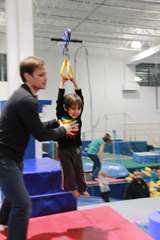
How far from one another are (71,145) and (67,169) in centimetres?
20

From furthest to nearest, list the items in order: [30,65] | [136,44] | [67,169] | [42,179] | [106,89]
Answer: [106,89] → [136,44] → [42,179] → [67,169] → [30,65]

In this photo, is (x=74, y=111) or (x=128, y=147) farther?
(x=128, y=147)

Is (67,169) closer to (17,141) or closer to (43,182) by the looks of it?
(43,182)

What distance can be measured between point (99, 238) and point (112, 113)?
937 centimetres

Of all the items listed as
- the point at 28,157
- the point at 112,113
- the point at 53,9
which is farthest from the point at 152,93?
the point at 28,157

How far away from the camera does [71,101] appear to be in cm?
237

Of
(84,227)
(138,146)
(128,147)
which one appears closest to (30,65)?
(84,227)

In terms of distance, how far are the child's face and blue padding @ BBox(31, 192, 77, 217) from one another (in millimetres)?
961

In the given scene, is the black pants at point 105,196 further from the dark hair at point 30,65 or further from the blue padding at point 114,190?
the dark hair at point 30,65

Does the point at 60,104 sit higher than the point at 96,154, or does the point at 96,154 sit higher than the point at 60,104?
the point at 60,104

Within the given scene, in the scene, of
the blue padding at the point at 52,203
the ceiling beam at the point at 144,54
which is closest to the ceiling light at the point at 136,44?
the ceiling beam at the point at 144,54

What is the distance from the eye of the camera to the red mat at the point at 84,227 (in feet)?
7.85

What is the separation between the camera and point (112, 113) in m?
11.6

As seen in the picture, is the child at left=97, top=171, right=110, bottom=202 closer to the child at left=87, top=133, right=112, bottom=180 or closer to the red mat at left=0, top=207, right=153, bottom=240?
the child at left=87, top=133, right=112, bottom=180
